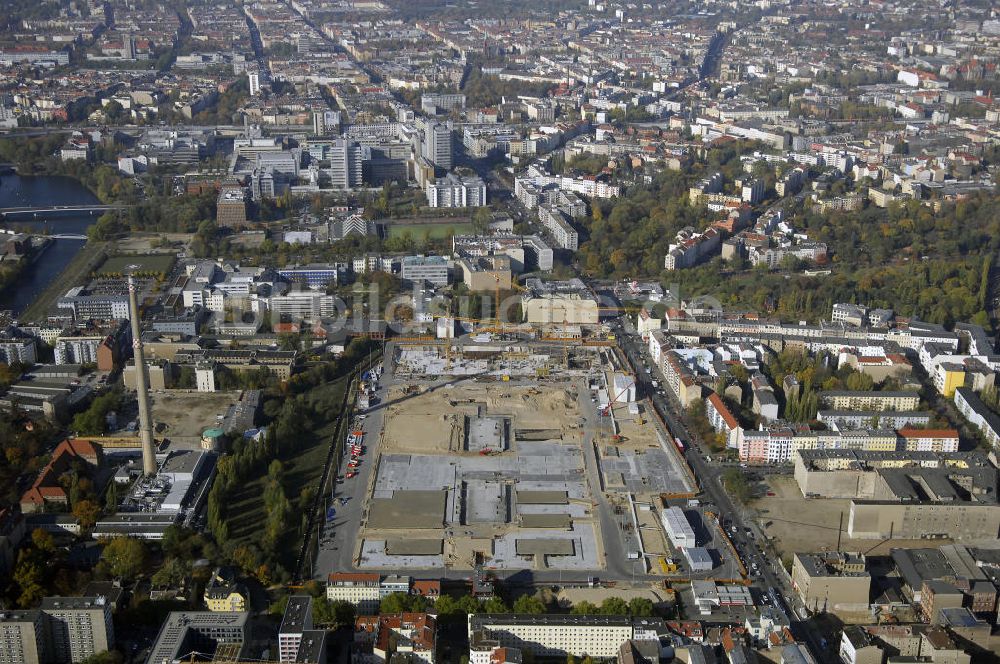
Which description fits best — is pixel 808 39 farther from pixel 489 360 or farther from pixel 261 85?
pixel 489 360

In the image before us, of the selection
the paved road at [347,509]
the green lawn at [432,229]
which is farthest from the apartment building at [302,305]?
the green lawn at [432,229]

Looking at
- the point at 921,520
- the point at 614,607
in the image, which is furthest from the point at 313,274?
the point at 921,520

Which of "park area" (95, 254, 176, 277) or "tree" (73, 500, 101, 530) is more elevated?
"park area" (95, 254, 176, 277)

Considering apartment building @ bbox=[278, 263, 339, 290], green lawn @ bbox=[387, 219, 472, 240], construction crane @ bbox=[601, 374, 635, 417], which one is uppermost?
apartment building @ bbox=[278, 263, 339, 290]

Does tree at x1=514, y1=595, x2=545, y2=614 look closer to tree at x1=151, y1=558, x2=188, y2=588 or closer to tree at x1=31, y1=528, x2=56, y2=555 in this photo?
tree at x1=151, y1=558, x2=188, y2=588

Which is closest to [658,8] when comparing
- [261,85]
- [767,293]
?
[261,85]

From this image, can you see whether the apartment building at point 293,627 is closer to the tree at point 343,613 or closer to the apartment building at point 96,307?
the tree at point 343,613

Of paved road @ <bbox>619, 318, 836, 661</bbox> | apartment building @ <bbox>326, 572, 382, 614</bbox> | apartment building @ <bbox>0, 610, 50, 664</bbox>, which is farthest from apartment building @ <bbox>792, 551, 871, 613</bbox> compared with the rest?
apartment building @ <bbox>0, 610, 50, 664</bbox>
